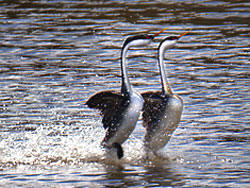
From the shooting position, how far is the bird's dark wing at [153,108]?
348 inches

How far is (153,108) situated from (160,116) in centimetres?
20

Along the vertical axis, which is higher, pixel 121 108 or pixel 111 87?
pixel 121 108

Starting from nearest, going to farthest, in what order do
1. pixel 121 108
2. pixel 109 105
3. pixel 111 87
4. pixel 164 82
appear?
pixel 121 108
pixel 164 82
pixel 109 105
pixel 111 87

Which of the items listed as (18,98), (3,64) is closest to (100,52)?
(3,64)

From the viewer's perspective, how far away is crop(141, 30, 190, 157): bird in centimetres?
878

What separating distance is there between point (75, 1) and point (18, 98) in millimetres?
12468

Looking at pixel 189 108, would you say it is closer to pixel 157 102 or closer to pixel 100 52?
pixel 157 102

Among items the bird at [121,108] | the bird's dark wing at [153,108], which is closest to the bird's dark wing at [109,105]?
the bird at [121,108]

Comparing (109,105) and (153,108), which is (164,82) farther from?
(109,105)

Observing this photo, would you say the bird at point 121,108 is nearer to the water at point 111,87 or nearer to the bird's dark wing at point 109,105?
the bird's dark wing at point 109,105

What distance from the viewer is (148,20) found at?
19.6m

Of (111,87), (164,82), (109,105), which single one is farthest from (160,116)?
(111,87)

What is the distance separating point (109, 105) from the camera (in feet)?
29.8

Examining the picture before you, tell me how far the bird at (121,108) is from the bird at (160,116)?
0.28 m
